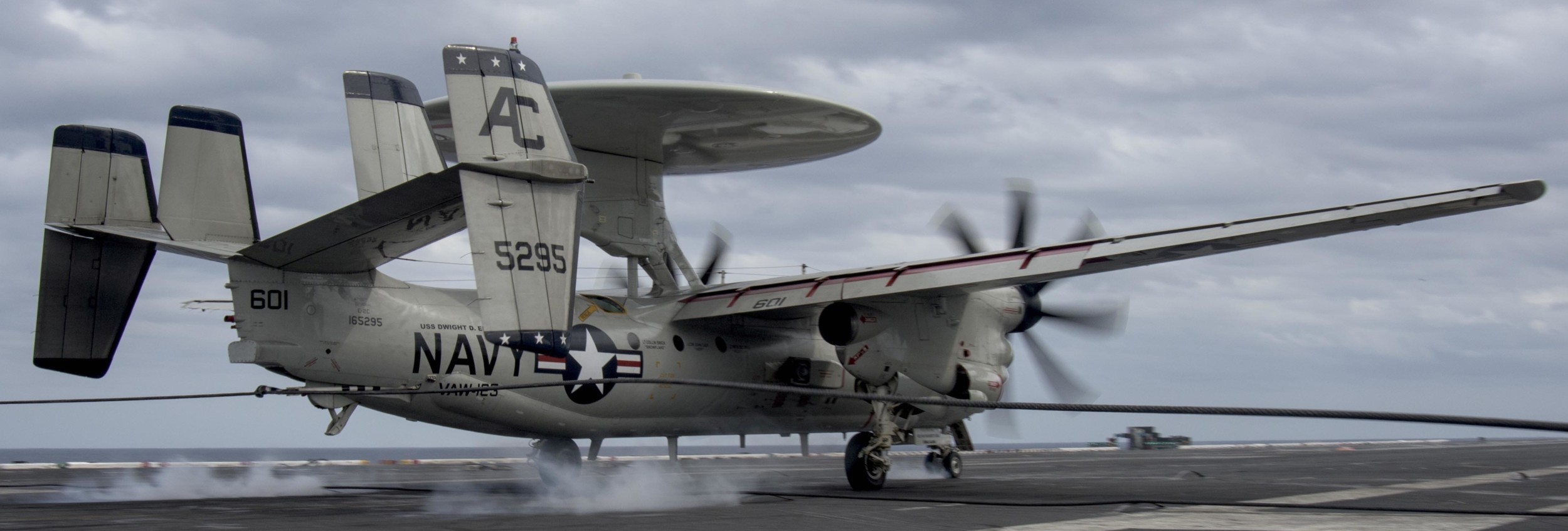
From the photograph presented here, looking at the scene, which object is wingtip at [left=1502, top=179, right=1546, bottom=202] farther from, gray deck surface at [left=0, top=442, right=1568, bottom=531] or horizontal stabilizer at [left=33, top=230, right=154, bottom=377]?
horizontal stabilizer at [left=33, top=230, right=154, bottom=377]

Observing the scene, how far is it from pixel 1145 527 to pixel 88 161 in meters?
11.1

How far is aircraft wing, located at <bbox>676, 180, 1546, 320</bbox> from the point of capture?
1247 centimetres

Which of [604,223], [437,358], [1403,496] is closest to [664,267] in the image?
[604,223]

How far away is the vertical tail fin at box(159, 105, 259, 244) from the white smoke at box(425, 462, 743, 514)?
385cm

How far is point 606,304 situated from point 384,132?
12.7ft

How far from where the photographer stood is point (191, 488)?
1686 centimetres

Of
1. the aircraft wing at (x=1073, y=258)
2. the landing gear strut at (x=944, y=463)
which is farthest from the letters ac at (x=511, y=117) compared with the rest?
the landing gear strut at (x=944, y=463)

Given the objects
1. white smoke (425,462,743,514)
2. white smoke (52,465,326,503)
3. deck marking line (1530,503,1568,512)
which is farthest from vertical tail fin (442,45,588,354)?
deck marking line (1530,503,1568,512)

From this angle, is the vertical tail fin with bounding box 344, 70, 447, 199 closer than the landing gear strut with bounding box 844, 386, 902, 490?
Yes

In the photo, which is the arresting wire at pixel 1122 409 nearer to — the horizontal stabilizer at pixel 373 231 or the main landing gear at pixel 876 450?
the horizontal stabilizer at pixel 373 231

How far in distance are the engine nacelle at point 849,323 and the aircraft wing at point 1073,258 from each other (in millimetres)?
576

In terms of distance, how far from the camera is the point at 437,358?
44.4 feet

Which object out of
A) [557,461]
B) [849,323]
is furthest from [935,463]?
[557,461]

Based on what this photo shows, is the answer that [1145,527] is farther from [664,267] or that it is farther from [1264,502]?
[664,267]
